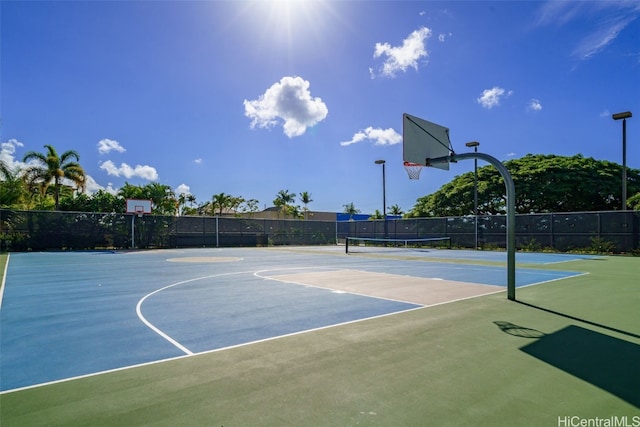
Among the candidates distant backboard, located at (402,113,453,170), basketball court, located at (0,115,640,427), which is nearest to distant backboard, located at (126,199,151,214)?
basketball court, located at (0,115,640,427)

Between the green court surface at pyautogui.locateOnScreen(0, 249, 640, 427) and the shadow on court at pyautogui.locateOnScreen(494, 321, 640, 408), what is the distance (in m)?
0.01

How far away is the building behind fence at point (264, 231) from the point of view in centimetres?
2169

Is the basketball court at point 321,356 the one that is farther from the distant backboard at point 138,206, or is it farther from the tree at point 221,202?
the tree at point 221,202

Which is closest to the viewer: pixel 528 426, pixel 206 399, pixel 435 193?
pixel 528 426

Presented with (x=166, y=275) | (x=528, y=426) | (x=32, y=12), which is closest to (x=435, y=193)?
(x=166, y=275)

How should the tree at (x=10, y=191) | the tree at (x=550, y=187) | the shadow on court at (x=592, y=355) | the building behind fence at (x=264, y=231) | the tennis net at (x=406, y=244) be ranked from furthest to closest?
the tree at (x=550, y=187)
the tennis net at (x=406, y=244)
the tree at (x=10, y=191)
the building behind fence at (x=264, y=231)
the shadow on court at (x=592, y=355)

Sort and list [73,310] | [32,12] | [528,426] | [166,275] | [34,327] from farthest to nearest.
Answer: [166,275], [32,12], [73,310], [34,327], [528,426]

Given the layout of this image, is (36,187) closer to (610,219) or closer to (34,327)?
(34,327)

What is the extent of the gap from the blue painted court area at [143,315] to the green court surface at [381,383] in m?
0.49

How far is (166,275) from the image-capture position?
39.8 feet

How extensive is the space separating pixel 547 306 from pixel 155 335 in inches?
274

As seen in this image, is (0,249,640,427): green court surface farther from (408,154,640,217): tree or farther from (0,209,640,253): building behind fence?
(408,154,640,217): tree

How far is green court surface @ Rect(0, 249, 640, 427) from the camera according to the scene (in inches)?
119

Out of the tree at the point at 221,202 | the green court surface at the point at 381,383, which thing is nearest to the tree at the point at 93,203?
the tree at the point at 221,202
